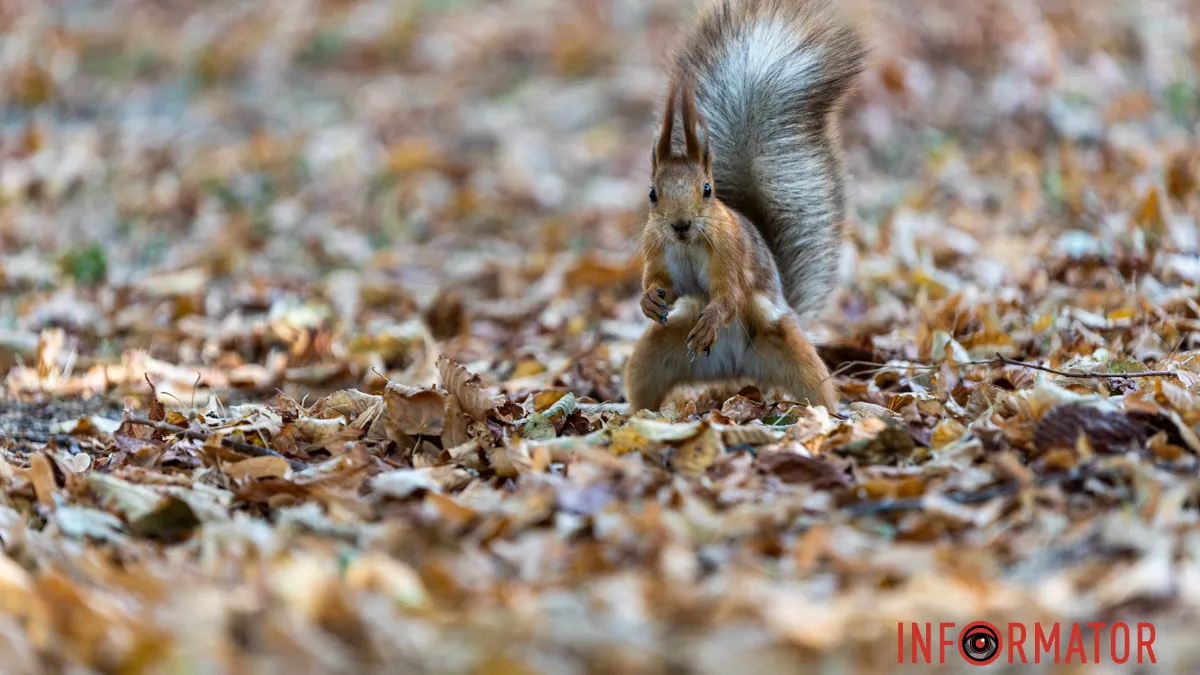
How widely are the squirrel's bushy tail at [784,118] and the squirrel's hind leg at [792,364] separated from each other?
0.49m

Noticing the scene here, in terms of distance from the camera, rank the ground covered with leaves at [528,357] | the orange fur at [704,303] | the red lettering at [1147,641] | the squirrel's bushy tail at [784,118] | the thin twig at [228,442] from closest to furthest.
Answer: the red lettering at [1147,641] < the ground covered with leaves at [528,357] < the thin twig at [228,442] < the orange fur at [704,303] < the squirrel's bushy tail at [784,118]

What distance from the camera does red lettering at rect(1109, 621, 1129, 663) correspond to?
2195mm

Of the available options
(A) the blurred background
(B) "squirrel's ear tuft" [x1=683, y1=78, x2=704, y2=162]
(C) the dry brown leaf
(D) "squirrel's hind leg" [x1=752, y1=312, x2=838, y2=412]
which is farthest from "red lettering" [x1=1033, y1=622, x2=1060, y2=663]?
(A) the blurred background

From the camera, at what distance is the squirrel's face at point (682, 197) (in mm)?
3680

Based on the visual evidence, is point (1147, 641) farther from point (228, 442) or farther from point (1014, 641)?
point (228, 442)

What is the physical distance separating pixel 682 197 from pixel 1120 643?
1.82 meters

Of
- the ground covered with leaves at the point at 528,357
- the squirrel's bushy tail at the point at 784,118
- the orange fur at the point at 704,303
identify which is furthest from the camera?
the squirrel's bushy tail at the point at 784,118

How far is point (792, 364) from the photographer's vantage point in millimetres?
3820

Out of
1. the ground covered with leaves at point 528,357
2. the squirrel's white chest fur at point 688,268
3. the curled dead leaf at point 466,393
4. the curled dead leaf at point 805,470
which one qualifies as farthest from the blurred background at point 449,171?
the curled dead leaf at point 805,470

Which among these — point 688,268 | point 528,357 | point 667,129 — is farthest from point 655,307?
point 528,357

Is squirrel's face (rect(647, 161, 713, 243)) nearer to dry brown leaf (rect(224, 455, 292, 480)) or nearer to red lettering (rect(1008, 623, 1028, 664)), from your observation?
dry brown leaf (rect(224, 455, 292, 480))

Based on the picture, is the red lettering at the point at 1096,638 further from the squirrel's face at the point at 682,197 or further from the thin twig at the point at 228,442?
the thin twig at the point at 228,442

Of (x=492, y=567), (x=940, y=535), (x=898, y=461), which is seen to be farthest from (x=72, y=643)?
(x=898, y=461)

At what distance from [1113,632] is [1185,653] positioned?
0.15m
